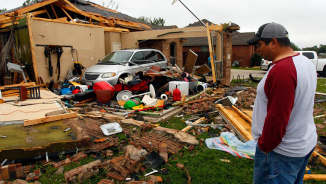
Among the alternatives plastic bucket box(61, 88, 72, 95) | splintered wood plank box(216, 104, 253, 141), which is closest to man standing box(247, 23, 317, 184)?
splintered wood plank box(216, 104, 253, 141)

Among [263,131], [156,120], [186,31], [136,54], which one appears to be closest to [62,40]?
[136,54]

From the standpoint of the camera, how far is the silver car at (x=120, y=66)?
955 cm

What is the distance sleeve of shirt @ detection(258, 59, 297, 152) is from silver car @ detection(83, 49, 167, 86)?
26.8 ft

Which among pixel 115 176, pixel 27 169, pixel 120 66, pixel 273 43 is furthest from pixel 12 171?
pixel 120 66

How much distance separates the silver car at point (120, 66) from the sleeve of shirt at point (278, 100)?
322 inches

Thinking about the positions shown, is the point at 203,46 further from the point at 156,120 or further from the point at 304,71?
the point at 304,71

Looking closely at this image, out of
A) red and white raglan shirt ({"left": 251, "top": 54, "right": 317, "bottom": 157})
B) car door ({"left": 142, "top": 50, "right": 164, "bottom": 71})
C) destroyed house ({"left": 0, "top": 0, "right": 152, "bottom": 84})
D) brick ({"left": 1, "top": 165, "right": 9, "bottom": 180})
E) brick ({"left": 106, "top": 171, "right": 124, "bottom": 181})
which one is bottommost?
brick ({"left": 106, "top": 171, "right": 124, "bottom": 181})

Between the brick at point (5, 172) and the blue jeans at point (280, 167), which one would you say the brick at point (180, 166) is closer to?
the blue jeans at point (280, 167)

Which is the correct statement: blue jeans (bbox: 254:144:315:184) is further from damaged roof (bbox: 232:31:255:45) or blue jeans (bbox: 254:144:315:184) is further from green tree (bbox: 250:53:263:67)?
damaged roof (bbox: 232:31:255:45)

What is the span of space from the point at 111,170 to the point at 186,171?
1159 millimetres

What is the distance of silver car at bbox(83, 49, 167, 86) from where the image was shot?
9547mm

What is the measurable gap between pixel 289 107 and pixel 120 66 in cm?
880

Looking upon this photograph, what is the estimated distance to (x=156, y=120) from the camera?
20.0 ft

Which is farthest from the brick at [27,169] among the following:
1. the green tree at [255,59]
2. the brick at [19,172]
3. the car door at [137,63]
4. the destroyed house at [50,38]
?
the green tree at [255,59]
